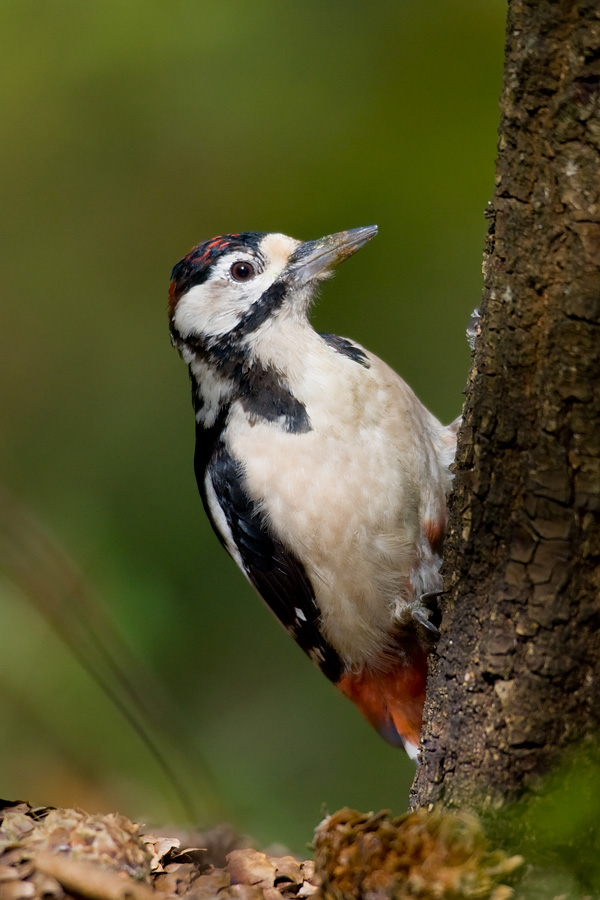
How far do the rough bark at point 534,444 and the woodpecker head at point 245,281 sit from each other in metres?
1.27

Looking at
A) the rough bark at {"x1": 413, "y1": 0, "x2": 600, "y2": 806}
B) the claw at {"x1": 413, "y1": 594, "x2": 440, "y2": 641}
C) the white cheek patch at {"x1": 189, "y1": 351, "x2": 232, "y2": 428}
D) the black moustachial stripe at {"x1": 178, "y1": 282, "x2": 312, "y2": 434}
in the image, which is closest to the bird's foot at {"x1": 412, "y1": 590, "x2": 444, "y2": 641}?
the claw at {"x1": 413, "y1": 594, "x2": 440, "y2": 641}

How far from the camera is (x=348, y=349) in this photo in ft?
9.90

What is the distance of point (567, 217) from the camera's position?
1617 millimetres

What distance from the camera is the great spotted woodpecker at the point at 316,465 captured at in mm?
2719

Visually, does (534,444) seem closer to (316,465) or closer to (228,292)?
(316,465)

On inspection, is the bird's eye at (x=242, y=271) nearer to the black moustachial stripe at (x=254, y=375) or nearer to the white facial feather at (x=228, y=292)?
the white facial feather at (x=228, y=292)

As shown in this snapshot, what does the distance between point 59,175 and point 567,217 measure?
362cm

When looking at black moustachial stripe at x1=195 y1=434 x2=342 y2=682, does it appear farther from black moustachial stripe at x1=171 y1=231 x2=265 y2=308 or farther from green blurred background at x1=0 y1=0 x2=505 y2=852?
black moustachial stripe at x1=171 y1=231 x2=265 y2=308

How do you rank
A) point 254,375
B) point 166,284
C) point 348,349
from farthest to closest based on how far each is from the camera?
1. point 166,284
2. point 348,349
3. point 254,375

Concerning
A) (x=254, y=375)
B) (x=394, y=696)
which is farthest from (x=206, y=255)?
(x=394, y=696)

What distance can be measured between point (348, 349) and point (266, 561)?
0.73 m

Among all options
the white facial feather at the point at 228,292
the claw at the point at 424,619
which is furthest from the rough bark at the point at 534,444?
the white facial feather at the point at 228,292

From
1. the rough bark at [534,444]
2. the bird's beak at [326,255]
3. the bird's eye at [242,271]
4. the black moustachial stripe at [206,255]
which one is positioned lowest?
the rough bark at [534,444]

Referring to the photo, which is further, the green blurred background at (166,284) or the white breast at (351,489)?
the green blurred background at (166,284)
